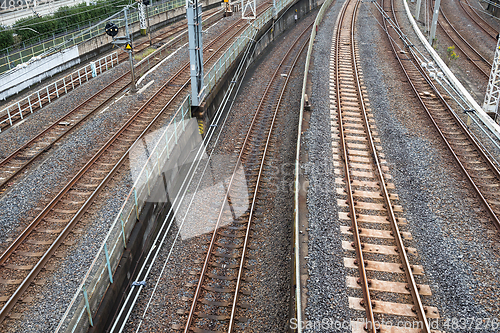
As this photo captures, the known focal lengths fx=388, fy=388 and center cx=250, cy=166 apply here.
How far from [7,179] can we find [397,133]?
41.9 ft

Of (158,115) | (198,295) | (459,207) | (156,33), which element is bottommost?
(198,295)

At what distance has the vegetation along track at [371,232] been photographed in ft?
24.4

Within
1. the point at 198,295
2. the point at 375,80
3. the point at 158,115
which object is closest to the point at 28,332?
the point at 198,295

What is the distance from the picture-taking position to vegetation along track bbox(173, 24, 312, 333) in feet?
26.5

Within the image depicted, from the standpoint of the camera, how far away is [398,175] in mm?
11609

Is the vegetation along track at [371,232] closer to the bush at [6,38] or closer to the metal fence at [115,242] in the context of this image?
the metal fence at [115,242]

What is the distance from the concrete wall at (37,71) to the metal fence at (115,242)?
1102cm

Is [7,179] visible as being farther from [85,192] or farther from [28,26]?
[28,26]

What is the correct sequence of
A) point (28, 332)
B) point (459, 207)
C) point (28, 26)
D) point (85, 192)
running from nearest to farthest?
1. point (28, 332)
2. point (459, 207)
3. point (85, 192)
4. point (28, 26)

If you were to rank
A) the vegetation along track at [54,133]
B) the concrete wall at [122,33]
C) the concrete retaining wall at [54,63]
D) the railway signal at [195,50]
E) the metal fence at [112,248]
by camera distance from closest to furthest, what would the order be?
the metal fence at [112,248] → the vegetation along track at [54,133] → the railway signal at [195,50] → the concrete retaining wall at [54,63] → the concrete wall at [122,33]

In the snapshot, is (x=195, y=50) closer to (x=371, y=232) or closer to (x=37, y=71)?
(x=371, y=232)

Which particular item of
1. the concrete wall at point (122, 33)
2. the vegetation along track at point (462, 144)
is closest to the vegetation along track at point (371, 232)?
the vegetation along track at point (462, 144)

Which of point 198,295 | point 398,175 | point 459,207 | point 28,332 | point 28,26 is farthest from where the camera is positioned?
point 28,26

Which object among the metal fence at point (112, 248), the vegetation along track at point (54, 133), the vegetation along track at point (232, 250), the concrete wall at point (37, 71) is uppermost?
the concrete wall at point (37, 71)
